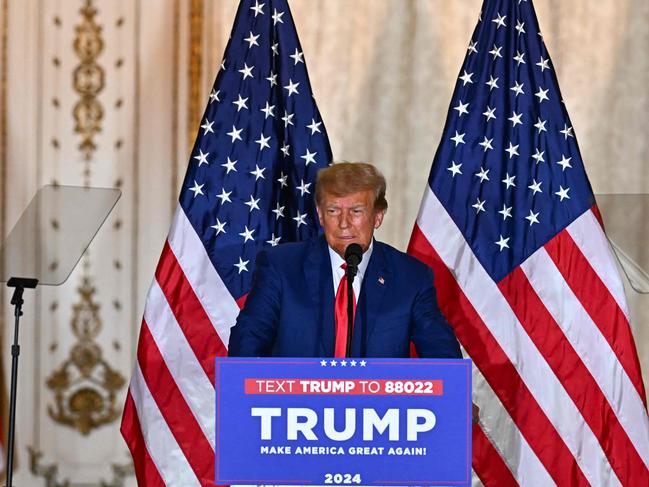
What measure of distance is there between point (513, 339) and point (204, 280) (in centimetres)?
129

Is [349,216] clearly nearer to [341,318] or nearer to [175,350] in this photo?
[341,318]

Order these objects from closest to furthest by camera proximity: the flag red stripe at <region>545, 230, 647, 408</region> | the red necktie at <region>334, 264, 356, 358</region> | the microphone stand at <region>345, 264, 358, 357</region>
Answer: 1. the microphone stand at <region>345, 264, 358, 357</region>
2. the red necktie at <region>334, 264, 356, 358</region>
3. the flag red stripe at <region>545, 230, 647, 408</region>

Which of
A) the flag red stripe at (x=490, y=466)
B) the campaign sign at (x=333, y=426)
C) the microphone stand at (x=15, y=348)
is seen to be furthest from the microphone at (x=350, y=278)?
the flag red stripe at (x=490, y=466)

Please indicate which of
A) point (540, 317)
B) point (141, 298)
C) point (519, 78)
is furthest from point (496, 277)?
point (141, 298)

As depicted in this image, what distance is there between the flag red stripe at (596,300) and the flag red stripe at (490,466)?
627 millimetres

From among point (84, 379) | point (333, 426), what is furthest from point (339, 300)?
point (84, 379)

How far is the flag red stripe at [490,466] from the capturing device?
425 cm

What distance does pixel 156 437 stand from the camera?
418cm

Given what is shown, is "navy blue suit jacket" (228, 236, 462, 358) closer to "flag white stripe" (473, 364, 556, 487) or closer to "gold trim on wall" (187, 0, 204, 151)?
"flag white stripe" (473, 364, 556, 487)

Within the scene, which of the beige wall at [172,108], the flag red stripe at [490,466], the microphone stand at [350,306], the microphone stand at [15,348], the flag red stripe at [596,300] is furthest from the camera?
the beige wall at [172,108]

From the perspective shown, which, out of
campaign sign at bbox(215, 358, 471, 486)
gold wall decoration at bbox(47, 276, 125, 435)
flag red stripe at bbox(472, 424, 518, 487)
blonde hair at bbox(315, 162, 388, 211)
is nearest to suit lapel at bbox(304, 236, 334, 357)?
blonde hair at bbox(315, 162, 388, 211)

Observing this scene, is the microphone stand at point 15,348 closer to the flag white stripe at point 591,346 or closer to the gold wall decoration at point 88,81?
the gold wall decoration at point 88,81

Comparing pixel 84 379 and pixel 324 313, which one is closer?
pixel 324 313

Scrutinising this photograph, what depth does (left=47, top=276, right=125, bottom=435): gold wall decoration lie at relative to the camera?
4.80 meters
